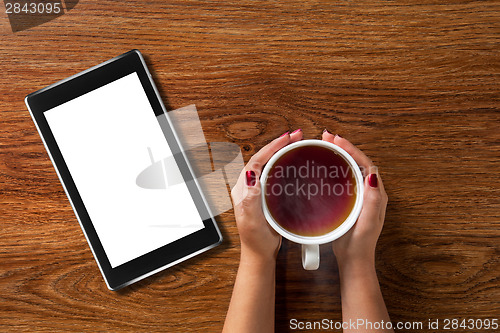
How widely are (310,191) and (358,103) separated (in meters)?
0.18

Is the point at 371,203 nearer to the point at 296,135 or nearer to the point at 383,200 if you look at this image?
the point at 383,200

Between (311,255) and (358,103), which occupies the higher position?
(358,103)

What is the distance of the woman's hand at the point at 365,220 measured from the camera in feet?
1.92

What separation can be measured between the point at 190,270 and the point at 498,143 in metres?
0.56

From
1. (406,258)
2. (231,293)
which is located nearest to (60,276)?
(231,293)

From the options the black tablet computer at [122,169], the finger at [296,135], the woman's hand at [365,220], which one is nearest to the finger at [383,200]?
the woman's hand at [365,220]

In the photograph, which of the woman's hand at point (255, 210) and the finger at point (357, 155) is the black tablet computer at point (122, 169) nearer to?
the woman's hand at point (255, 210)

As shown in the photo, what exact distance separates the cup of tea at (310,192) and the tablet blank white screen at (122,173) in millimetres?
154

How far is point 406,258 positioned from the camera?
2.18ft

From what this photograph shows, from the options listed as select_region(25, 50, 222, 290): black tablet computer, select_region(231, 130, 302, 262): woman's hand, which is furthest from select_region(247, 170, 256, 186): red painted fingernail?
select_region(25, 50, 222, 290): black tablet computer

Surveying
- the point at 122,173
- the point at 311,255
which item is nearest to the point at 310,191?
the point at 311,255

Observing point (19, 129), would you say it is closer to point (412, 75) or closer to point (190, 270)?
point (190, 270)

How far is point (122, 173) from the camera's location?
2.16ft

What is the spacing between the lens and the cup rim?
529 mm
